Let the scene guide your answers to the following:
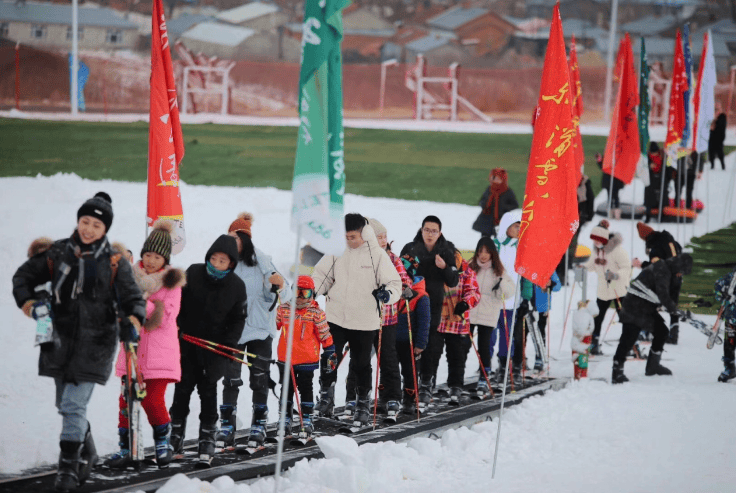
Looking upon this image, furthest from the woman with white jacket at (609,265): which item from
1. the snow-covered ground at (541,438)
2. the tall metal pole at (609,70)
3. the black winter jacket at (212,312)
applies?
the tall metal pole at (609,70)

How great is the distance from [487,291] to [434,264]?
3.94ft

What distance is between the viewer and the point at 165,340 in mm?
6055

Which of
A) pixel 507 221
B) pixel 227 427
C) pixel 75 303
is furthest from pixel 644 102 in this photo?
pixel 75 303

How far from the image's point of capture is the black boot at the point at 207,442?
20.2 ft

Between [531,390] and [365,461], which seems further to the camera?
[531,390]

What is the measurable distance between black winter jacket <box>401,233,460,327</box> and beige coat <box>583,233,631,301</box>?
4044 millimetres

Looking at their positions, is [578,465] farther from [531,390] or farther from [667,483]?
[531,390]

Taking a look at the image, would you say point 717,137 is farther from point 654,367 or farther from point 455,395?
point 455,395

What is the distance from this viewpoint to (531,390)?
961 centimetres

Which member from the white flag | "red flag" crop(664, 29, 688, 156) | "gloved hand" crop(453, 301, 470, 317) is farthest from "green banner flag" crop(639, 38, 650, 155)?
"gloved hand" crop(453, 301, 470, 317)

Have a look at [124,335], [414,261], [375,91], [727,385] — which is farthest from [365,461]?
[375,91]

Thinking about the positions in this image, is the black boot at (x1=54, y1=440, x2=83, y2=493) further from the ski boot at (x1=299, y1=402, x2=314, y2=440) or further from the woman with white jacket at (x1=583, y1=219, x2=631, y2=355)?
the woman with white jacket at (x1=583, y1=219, x2=631, y2=355)

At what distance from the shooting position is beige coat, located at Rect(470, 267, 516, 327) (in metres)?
9.49

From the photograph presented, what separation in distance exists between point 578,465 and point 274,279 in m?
2.65
